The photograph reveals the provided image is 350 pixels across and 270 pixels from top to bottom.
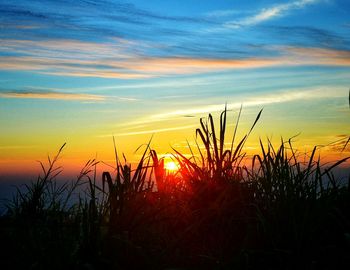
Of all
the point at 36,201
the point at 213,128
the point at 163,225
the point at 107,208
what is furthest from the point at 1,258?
the point at 213,128

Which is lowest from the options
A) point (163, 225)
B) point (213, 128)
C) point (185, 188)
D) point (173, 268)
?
point (173, 268)

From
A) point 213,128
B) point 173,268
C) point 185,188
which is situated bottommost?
point 173,268

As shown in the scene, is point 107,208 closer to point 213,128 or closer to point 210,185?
point 210,185

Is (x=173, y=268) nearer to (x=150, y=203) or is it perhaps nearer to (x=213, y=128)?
(x=150, y=203)

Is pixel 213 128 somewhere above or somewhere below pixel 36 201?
above

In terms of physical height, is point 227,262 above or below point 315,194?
below

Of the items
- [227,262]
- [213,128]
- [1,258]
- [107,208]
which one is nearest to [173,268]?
[227,262]

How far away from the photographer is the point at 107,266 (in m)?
4.57

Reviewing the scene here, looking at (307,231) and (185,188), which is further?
(185,188)

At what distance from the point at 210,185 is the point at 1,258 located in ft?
7.76

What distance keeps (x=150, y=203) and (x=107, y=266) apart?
143 centimetres

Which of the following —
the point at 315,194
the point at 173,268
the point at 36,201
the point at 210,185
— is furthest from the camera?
the point at 36,201

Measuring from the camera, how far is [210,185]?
6082 millimetres

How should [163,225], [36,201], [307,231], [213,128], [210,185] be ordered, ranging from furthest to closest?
[36,201], [213,128], [210,185], [163,225], [307,231]
